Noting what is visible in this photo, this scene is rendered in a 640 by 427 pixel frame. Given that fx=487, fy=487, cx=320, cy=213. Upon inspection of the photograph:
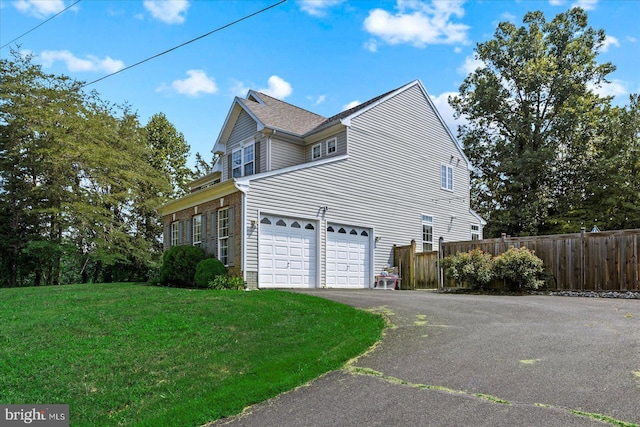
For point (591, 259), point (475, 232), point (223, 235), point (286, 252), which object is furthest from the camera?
point (475, 232)

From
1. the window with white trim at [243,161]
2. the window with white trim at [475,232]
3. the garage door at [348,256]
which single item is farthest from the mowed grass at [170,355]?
the window with white trim at [475,232]

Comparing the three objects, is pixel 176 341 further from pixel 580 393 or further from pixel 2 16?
pixel 2 16

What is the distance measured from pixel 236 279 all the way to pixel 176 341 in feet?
25.5

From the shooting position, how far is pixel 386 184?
20.6 meters

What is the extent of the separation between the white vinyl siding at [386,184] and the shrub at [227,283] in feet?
2.19

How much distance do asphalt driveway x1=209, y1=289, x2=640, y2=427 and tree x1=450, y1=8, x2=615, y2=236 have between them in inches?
906

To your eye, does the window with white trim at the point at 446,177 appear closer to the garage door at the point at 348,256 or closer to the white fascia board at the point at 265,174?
the garage door at the point at 348,256

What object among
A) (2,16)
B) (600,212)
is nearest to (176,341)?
(2,16)

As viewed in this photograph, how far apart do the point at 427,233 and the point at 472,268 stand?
7133 millimetres

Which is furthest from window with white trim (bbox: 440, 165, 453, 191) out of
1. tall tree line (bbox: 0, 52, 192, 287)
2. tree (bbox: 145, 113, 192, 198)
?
tree (bbox: 145, 113, 192, 198)

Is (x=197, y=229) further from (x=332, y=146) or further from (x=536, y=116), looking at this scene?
(x=536, y=116)

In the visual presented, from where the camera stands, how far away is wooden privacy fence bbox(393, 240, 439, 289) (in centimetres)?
1872

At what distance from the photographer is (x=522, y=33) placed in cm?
3138

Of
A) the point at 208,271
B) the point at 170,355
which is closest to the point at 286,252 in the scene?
the point at 208,271
